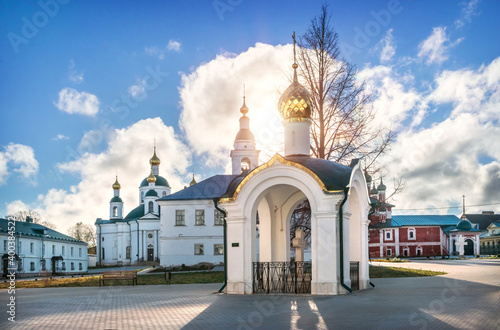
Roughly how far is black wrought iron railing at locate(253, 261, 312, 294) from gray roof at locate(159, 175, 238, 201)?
25049mm

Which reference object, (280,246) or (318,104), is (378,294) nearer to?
(280,246)

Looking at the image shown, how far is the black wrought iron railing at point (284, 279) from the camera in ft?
47.3

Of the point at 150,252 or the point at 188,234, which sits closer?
the point at 188,234

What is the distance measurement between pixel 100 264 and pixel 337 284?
60080mm

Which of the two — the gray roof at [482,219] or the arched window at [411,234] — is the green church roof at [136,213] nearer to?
the arched window at [411,234]

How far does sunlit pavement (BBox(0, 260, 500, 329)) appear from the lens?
9219 millimetres

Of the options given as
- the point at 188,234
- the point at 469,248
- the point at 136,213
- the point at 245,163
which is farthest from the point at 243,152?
the point at 469,248

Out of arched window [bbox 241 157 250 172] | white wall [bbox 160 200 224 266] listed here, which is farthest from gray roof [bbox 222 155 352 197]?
arched window [bbox 241 157 250 172]

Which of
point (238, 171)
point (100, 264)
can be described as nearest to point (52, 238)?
point (238, 171)

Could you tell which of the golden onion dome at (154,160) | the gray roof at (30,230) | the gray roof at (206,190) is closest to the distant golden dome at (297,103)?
the gray roof at (206,190)

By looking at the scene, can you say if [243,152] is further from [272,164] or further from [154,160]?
[272,164]

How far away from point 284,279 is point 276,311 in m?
3.80

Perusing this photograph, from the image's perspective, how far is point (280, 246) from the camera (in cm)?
1694

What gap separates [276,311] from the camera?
10.8m
